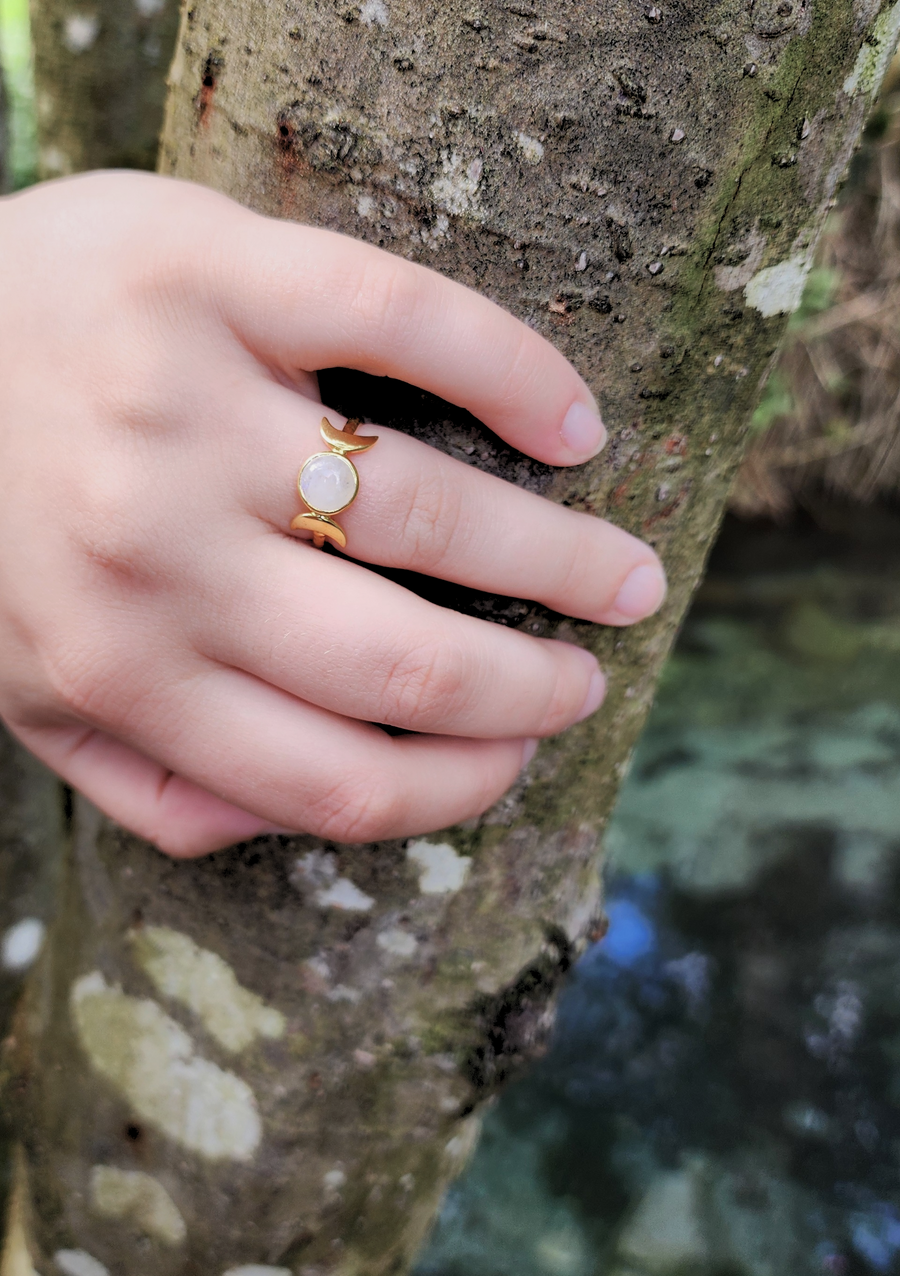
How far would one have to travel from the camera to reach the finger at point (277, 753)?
2.15 feet

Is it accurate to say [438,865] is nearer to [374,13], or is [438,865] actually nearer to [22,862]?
[374,13]

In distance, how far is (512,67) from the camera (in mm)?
558

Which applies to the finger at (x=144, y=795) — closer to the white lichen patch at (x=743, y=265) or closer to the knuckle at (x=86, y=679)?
the knuckle at (x=86, y=679)

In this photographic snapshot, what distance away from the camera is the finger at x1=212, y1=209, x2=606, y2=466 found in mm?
568

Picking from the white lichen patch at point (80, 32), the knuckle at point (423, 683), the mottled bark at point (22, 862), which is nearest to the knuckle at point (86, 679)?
the knuckle at point (423, 683)

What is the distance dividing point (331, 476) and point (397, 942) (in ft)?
1.46

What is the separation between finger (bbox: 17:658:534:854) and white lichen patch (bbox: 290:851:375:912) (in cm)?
10

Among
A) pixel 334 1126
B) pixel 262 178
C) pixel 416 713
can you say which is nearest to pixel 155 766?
pixel 416 713

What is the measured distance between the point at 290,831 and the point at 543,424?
407mm

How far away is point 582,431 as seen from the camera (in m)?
0.64

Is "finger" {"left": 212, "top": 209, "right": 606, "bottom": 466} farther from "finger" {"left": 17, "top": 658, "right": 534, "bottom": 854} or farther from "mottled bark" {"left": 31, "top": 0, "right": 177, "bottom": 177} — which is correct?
"mottled bark" {"left": 31, "top": 0, "right": 177, "bottom": 177}

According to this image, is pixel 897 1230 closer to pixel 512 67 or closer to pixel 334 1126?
pixel 334 1126

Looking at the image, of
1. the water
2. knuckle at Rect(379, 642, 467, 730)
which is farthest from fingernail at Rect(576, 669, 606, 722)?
the water

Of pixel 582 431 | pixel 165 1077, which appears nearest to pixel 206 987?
pixel 165 1077
